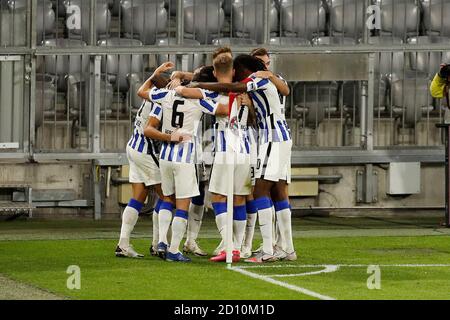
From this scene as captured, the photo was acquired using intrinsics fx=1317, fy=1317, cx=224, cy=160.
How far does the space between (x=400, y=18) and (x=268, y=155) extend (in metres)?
7.05

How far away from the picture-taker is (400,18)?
19.4 metres

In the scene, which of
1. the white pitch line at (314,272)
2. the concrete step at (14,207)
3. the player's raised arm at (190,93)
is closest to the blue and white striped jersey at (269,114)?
the player's raised arm at (190,93)

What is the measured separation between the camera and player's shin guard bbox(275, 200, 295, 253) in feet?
43.1

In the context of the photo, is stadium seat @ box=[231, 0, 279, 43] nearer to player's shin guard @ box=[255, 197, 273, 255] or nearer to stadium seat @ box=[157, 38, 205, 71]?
stadium seat @ box=[157, 38, 205, 71]

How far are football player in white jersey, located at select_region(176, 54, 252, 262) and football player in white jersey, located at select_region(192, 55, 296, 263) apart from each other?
155 mm

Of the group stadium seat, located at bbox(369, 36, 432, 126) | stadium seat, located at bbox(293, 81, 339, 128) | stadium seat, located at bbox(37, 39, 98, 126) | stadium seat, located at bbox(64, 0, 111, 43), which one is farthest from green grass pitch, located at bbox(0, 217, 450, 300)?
stadium seat, located at bbox(64, 0, 111, 43)

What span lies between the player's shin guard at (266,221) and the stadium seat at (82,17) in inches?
259

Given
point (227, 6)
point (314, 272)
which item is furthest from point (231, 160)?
point (227, 6)

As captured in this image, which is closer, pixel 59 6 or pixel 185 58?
pixel 59 6

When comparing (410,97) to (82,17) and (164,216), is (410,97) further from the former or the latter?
(164,216)

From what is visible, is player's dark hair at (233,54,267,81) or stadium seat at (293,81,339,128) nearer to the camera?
player's dark hair at (233,54,267,81)

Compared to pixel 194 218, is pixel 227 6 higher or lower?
higher

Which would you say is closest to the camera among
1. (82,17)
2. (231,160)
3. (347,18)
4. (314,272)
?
(314,272)
